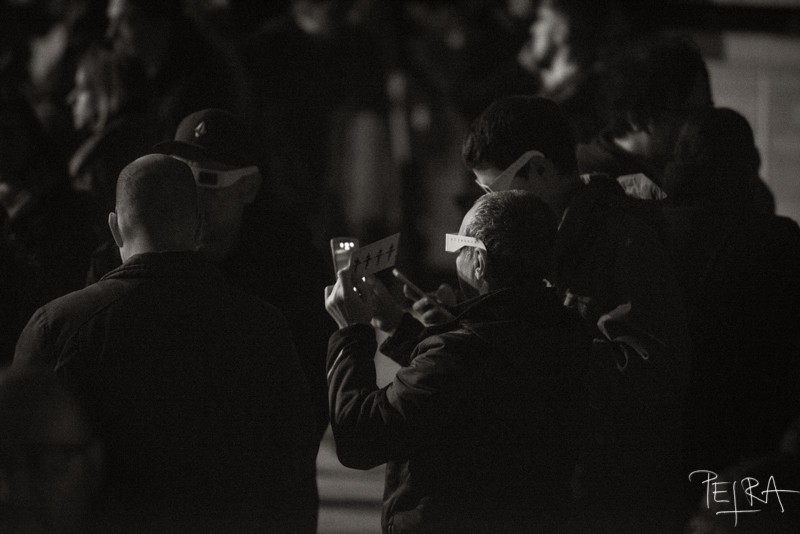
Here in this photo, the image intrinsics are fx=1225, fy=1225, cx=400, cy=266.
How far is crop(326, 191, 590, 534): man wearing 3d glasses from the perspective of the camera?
2896 mm

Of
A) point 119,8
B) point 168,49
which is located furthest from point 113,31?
point 168,49

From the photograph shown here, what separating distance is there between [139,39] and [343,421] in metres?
3.90

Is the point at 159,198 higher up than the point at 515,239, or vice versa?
the point at 159,198

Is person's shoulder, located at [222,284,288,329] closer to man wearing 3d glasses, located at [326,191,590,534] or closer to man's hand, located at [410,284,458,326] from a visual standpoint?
man wearing 3d glasses, located at [326,191,590,534]

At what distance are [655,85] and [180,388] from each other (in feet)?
6.30

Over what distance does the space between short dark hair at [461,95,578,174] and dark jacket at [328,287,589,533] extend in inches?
21.6

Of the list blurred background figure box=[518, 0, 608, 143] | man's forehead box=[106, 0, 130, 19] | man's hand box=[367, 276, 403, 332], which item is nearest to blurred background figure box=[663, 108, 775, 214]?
man's hand box=[367, 276, 403, 332]

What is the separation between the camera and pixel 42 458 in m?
2.08

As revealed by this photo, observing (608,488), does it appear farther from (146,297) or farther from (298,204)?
(298,204)

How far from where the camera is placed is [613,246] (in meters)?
3.26

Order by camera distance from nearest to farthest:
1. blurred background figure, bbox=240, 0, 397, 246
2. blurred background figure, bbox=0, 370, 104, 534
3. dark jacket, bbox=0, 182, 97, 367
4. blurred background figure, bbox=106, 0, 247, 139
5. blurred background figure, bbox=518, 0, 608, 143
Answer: blurred background figure, bbox=0, 370, 104, 534
dark jacket, bbox=0, 182, 97, 367
blurred background figure, bbox=106, 0, 247, 139
blurred background figure, bbox=518, 0, 608, 143
blurred background figure, bbox=240, 0, 397, 246

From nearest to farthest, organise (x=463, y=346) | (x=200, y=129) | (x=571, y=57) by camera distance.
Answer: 1. (x=463, y=346)
2. (x=200, y=129)
3. (x=571, y=57)

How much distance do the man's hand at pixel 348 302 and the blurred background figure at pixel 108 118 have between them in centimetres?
236

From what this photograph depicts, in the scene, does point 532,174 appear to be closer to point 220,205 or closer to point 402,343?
point 402,343
